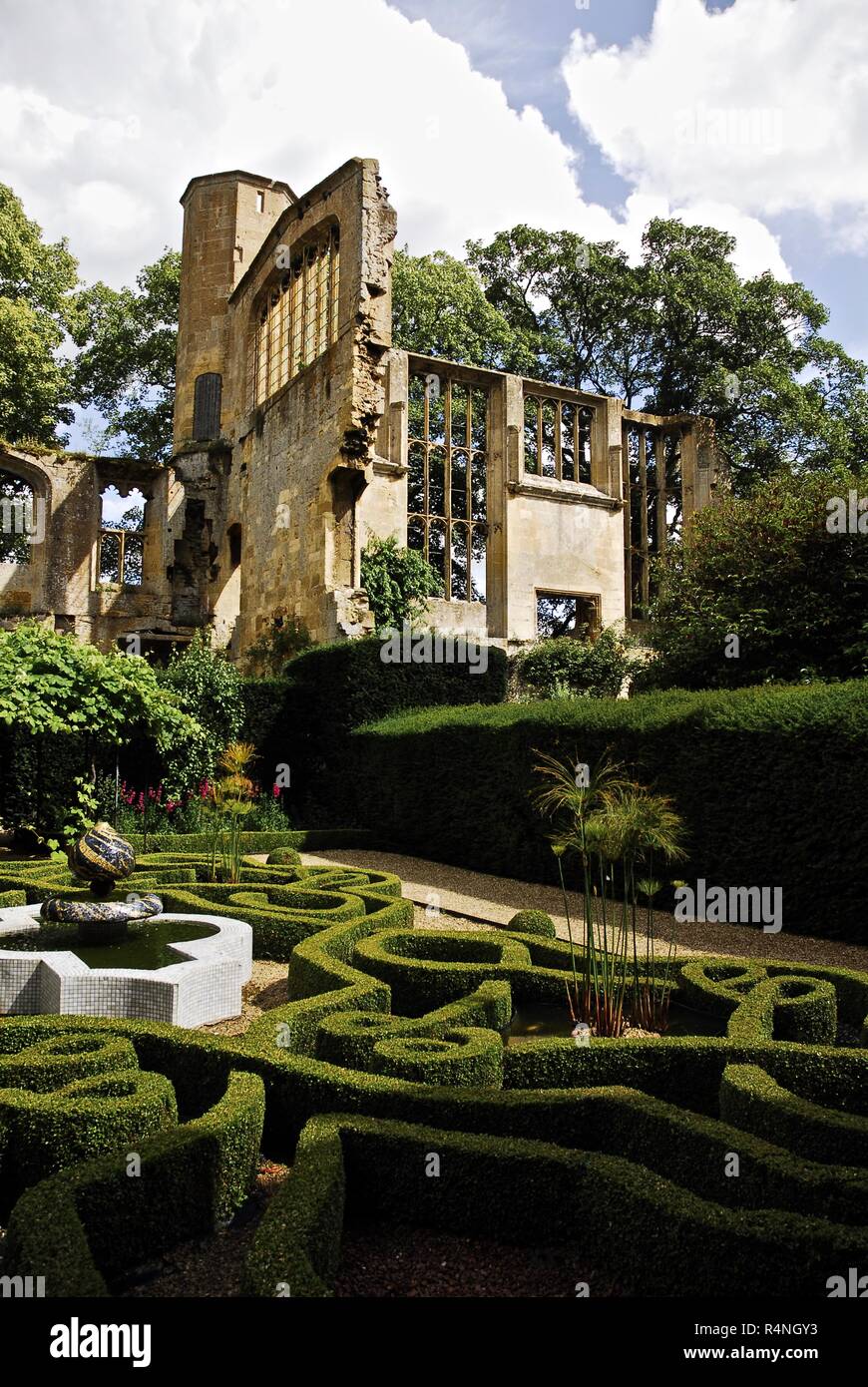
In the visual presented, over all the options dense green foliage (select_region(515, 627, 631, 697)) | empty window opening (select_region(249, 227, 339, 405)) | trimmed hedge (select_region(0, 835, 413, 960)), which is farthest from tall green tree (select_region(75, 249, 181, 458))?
trimmed hedge (select_region(0, 835, 413, 960))

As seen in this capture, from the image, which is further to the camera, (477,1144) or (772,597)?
(772,597)

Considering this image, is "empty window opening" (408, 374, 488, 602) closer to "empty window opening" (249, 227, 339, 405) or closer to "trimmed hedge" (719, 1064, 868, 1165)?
"empty window opening" (249, 227, 339, 405)

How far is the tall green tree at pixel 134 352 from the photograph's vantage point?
2933 centimetres

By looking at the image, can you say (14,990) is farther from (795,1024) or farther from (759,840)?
(759,840)

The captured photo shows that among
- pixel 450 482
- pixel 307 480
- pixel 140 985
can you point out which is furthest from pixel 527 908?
pixel 450 482

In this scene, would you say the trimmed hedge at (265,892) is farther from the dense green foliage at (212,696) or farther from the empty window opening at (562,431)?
the empty window opening at (562,431)

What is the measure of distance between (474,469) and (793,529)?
15.9 metres

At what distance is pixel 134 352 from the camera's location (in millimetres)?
29297

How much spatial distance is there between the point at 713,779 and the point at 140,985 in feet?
16.7

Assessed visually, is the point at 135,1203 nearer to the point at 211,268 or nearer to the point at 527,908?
the point at 527,908

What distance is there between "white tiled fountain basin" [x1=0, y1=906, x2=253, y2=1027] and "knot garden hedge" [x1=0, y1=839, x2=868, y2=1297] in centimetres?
63

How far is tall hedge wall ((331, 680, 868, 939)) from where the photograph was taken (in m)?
7.01

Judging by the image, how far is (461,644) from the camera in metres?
14.8
